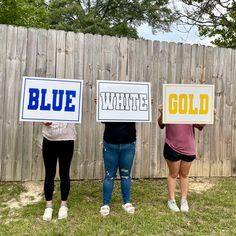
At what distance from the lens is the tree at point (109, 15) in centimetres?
2600

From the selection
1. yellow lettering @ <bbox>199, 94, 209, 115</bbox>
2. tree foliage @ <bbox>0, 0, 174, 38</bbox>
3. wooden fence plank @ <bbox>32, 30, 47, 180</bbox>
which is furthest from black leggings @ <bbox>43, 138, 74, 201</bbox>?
tree foliage @ <bbox>0, 0, 174, 38</bbox>

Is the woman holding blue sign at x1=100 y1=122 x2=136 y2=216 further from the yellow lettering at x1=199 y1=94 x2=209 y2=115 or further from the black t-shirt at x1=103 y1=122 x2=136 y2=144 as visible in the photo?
the yellow lettering at x1=199 y1=94 x2=209 y2=115

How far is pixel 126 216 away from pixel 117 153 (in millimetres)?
726

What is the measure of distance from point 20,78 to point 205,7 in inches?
346

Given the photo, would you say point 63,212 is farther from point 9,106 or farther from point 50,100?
point 9,106

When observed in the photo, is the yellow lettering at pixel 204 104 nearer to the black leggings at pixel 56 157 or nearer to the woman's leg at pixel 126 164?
the woman's leg at pixel 126 164

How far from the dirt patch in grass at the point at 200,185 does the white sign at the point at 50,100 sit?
7.59ft

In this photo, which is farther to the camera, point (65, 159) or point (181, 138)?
point (181, 138)

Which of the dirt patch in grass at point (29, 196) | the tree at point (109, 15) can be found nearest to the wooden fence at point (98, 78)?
the dirt patch in grass at point (29, 196)

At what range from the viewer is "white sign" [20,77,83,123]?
13.9 feet

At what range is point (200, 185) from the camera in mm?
5809

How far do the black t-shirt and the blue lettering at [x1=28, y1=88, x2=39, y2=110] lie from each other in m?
0.85

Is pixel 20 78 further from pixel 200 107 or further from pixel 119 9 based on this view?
pixel 119 9

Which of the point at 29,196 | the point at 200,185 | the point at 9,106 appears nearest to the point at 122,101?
the point at 9,106
